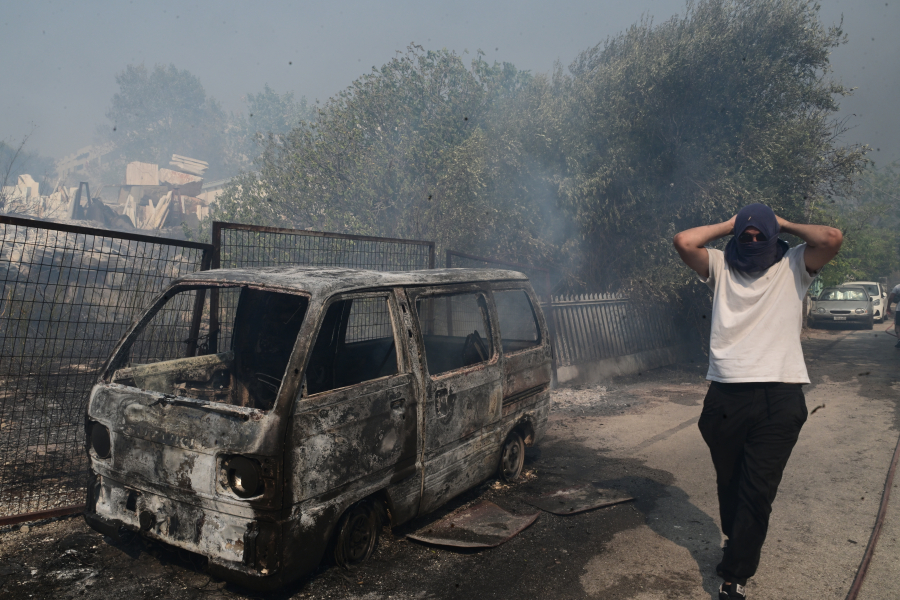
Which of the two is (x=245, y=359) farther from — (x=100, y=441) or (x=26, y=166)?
(x=26, y=166)

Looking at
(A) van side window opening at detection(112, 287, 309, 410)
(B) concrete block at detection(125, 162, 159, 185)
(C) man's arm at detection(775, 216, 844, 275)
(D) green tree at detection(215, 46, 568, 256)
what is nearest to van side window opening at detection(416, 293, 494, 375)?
(A) van side window opening at detection(112, 287, 309, 410)

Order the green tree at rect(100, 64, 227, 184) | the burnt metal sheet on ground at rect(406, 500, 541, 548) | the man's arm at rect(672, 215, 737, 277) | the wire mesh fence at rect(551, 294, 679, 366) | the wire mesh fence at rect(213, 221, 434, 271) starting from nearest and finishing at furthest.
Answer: the man's arm at rect(672, 215, 737, 277) → the burnt metal sheet on ground at rect(406, 500, 541, 548) → the wire mesh fence at rect(213, 221, 434, 271) → the wire mesh fence at rect(551, 294, 679, 366) → the green tree at rect(100, 64, 227, 184)

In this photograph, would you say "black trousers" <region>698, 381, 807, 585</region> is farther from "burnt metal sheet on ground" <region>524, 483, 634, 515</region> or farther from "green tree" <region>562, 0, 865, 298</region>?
"green tree" <region>562, 0, 865, 298</region>

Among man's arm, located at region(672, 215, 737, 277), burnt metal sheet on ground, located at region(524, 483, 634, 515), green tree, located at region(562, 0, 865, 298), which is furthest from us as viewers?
green tree, located at region(562, 0, 865, 298)

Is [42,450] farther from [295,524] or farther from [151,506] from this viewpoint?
[295,524]

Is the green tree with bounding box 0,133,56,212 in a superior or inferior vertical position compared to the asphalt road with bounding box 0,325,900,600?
superior

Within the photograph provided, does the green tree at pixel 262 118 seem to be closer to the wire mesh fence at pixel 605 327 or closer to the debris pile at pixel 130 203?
the debris pile at pixel 130 203

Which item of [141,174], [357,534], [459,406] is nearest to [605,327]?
[459,406]

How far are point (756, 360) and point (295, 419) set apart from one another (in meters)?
2.44

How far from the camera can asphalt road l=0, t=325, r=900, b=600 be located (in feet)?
11.0

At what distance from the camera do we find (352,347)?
4918mm

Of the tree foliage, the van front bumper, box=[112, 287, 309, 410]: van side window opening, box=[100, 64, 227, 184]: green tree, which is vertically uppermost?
box=[100, 64, 227, 184]: green tree

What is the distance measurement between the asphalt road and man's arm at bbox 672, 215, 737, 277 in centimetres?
191

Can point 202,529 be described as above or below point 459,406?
below
